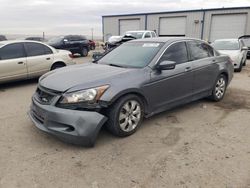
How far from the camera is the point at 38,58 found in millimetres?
8031

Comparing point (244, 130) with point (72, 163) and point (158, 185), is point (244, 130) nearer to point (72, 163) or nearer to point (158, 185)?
point (158, 185)

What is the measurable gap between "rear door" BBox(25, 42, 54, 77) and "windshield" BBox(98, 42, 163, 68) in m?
3.45

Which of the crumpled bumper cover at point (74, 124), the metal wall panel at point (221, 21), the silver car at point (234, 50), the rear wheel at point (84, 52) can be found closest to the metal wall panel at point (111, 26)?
the metal wall panel at point (221, 21)

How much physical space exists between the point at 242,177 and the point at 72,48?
16216 millimetres

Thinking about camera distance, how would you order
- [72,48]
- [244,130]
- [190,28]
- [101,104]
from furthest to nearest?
[190,28]
[72,48]
[244,130]
[101,104]

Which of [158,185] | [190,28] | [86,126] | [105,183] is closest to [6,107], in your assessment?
[86,126]

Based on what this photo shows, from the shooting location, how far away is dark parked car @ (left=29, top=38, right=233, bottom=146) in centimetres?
361

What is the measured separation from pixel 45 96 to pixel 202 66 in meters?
3.22

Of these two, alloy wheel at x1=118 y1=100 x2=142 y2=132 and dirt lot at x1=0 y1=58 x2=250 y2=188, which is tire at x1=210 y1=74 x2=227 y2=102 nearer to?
dirt lot at x1=0 y1=58 x2=250 y2=188

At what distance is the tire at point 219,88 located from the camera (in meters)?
6.00

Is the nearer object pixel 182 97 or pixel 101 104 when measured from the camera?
pixel 101 104

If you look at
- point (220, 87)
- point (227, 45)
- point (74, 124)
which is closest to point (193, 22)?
point (227, 45)

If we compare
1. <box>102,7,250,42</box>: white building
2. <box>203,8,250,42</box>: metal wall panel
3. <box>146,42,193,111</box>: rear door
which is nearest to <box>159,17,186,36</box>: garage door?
<box>102,7,250,42</box>: white building

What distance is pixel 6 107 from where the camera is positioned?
5.73 m
